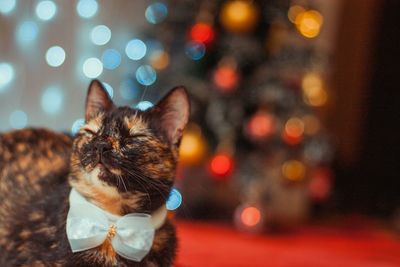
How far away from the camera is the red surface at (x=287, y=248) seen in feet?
7.50

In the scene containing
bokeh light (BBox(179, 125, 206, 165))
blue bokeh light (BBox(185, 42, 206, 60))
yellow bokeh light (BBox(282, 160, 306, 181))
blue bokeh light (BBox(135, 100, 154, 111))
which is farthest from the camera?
yellow bokeh light (BBox(282, 160, 306, 181))

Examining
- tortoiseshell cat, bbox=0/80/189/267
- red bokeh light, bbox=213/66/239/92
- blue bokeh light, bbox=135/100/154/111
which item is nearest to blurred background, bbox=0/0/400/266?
red bokeh light, bbox=213/66/239/92

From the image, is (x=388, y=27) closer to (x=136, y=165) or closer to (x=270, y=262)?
(x=270, y=262)

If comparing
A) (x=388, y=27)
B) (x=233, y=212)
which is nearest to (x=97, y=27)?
(x=233, y=212)

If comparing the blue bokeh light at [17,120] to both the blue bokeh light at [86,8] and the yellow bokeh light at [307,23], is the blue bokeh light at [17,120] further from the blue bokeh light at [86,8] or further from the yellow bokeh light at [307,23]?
the yellow bokeh light at [307,23]

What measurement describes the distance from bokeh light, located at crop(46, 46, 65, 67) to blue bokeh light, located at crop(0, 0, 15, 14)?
0.84ft

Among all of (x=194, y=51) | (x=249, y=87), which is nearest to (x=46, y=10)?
(x=194, y=51)

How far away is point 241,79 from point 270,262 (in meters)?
0.85

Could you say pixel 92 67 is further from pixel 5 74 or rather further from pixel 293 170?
pixel 293 170

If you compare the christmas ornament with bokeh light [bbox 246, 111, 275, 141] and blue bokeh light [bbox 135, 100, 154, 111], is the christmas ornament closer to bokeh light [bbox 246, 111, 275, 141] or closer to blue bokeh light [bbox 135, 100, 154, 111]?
bokeh light [bbox 246, 111, 275, 141]

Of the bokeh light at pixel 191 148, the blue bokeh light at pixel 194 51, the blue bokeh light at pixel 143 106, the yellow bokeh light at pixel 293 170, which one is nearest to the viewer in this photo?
the blue bokeh light at pixel 143 106

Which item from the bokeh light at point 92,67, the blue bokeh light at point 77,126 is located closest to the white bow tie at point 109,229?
the blue bokeh light at point 77,126

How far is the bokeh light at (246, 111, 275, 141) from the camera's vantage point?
2.52 metres

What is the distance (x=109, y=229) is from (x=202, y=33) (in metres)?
1.44
